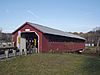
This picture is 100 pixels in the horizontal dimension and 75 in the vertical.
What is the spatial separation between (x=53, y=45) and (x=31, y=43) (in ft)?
12.1

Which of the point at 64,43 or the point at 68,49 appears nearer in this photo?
the point at 64,43

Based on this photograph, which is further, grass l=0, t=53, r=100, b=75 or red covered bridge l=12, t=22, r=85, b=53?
red covered bridge l=12, t=22, r=85, b=53

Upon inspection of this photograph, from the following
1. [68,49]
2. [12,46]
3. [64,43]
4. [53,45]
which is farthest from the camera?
[68,49]

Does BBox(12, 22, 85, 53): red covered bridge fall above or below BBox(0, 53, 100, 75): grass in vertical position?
above

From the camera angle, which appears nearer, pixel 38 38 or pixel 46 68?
pixel 46 68

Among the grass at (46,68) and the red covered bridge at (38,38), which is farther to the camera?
the red covered bridge at (38,38)

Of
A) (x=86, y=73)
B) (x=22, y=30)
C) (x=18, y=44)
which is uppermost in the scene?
(x=22, y=30)

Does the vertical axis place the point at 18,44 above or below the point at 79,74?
above

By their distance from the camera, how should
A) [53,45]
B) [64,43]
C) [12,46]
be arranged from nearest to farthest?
[12,46] < [53,45] < [64,43]

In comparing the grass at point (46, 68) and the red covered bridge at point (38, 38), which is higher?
the red covered bridge at point (38, 38)

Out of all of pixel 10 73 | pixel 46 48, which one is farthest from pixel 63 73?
pixel 46 48

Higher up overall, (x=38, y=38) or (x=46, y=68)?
(x=38, y=38)

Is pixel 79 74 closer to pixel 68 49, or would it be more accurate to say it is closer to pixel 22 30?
pixel 22 30

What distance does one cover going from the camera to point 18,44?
29891 millimetres
